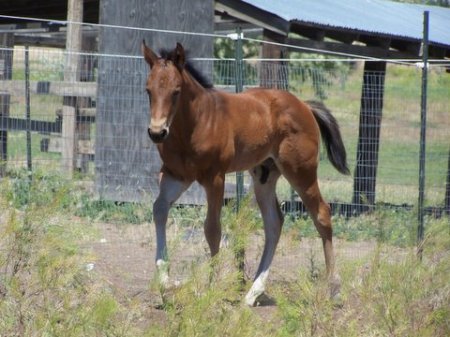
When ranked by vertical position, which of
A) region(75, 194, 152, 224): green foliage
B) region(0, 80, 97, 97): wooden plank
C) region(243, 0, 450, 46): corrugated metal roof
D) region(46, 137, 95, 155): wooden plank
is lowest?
region(75, 194, 152, 224): green foliage

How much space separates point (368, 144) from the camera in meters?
12.7

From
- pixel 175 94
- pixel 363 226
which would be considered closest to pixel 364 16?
pixel 363 226

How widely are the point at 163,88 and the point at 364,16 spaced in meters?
7.45

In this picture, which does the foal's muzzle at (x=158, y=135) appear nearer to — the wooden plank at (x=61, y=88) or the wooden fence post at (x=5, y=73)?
the wooden fence post at (x=5, y=73)

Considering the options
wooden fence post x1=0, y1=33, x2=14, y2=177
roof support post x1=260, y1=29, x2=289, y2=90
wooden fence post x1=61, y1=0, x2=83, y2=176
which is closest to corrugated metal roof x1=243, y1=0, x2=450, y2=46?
roof support post x1=260, y1=29, x2=289, y2=90

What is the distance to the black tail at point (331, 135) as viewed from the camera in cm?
857

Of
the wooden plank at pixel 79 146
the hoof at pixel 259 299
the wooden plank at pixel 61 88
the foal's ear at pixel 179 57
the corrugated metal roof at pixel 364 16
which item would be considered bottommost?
the hoof at pixel 259 299

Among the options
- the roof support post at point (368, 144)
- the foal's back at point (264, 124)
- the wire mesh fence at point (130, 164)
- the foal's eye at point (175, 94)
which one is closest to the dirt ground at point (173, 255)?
the wire mesh fence at point (130, 164)

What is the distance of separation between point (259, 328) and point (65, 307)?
3.10ft

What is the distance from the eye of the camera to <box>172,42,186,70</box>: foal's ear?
6.99 meters

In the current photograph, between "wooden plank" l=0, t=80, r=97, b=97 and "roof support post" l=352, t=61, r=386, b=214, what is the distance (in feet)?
10.9

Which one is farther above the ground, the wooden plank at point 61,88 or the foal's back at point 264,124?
the wooden plank at point 61,88

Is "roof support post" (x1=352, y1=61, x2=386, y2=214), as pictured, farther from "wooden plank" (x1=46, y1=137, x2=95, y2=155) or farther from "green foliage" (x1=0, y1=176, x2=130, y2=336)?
"green foliage" (x1=0, y1=176, x2=130, y2=336)

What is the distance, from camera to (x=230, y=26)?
543 inches
